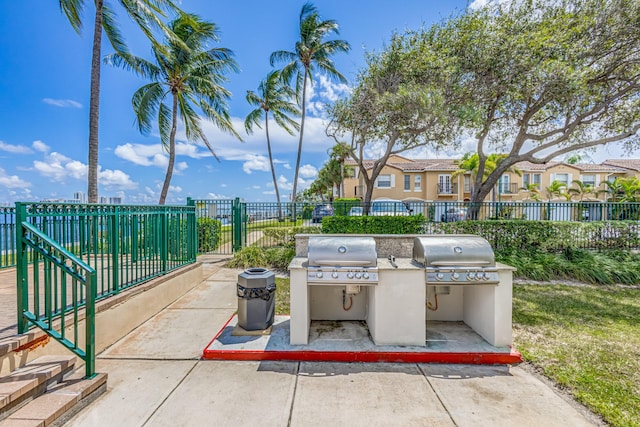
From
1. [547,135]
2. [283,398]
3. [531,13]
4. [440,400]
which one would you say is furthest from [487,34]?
[283,398]

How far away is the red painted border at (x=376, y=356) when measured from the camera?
374cm

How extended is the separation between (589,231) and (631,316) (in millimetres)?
5823

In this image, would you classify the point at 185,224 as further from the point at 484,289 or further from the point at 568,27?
the point at 568,27

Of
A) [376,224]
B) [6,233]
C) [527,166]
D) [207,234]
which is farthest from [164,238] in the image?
[527,166]

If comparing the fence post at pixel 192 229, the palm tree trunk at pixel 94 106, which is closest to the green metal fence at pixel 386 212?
the palm tree trunk at pixel 94 106

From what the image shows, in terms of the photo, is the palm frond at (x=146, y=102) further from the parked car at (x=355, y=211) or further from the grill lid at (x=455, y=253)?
the grill lid at (x=455, y=253)

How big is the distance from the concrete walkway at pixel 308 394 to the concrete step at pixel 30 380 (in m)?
0.47

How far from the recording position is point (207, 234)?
11.3m

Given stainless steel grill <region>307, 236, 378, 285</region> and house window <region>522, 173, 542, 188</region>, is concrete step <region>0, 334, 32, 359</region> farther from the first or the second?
house window <region>522, 173, 542, 188</region>

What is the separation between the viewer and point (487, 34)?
945 cm

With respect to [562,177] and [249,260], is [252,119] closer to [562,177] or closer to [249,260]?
[249,260]

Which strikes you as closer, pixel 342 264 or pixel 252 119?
pixel 342 264

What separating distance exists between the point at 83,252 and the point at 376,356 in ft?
17.2

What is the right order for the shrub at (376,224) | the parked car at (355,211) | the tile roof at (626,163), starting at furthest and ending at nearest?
1. the tile roof at (626,163)
2. the parked car at (355,211)
3. the shrub at (376,224)
